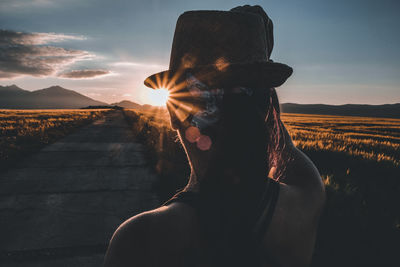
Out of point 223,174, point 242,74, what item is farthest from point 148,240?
point 242,74

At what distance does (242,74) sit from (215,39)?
14cm

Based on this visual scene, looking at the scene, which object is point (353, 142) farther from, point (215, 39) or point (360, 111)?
point (360, 111)

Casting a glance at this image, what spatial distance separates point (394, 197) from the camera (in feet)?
8.71

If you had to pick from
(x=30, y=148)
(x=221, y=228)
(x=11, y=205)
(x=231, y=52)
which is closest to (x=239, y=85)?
(x=231, y=52)

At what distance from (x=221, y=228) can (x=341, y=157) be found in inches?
205

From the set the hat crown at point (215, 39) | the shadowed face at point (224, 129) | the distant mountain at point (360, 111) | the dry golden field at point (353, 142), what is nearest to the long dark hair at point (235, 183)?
the shadowed face at point (224, 129)

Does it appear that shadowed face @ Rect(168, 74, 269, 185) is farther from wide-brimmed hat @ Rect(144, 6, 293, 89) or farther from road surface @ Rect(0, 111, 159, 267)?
road surface @ Rect(0, 111, 159, 267)

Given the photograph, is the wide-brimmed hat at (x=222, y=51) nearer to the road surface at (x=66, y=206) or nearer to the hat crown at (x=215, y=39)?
the hat crown at (x=215, y=39)

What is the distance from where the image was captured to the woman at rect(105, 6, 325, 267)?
0.60 m

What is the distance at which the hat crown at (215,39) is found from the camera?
68cm

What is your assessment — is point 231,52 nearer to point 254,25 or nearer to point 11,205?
point 254,25

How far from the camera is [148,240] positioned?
56cm

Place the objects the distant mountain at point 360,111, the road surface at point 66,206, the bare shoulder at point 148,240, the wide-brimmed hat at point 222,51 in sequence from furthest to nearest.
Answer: the distant mountain at point 360,111, the road surface at point 66,206, the wide-brimmed hat at point 222,51, the bare shoulder at point 148,240

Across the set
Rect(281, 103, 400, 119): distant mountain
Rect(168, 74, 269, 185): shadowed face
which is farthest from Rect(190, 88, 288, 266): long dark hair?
Rect(281, 103, 400, 119): distant mountain
